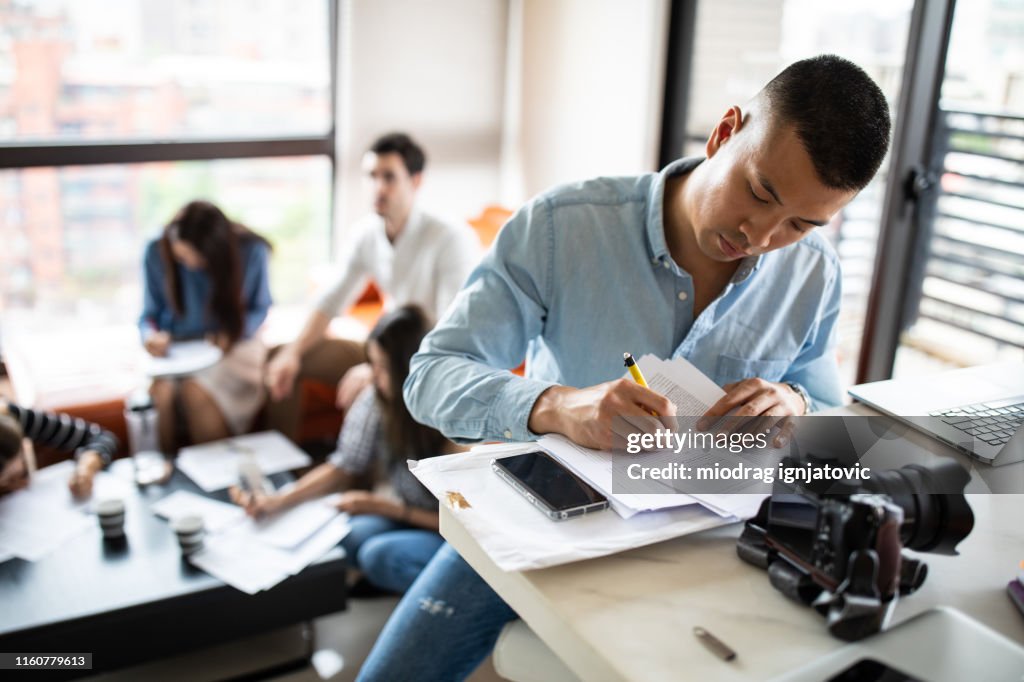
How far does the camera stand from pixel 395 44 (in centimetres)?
385

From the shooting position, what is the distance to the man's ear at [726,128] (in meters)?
1.19

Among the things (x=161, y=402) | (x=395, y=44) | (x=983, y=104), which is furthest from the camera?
(x=395, y=44)

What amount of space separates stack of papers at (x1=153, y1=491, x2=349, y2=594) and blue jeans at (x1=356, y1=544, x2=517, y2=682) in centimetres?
76

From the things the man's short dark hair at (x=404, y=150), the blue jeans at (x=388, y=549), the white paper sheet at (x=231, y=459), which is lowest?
the blue jeans at (x=388, y=549)

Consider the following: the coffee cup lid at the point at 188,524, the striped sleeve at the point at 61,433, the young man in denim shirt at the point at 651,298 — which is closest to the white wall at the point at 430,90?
the striped sleeve at the point at 61,433

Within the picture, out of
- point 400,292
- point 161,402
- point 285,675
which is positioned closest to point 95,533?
point 285,675

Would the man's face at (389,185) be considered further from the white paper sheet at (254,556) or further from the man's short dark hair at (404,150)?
the white paper sheet at (254,556)

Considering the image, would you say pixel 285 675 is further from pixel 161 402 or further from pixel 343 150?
pixel 343 150

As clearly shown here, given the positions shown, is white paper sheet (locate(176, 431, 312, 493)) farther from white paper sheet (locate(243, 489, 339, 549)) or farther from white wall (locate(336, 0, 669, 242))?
white wall (locate(336, 0, 669, 242))

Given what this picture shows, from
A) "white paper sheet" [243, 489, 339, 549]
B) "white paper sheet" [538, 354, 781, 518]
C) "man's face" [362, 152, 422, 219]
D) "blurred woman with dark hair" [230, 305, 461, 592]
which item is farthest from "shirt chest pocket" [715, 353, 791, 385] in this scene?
"man's face" [362, 152, 422, 219]

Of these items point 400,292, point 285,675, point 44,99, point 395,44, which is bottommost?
point 285,675

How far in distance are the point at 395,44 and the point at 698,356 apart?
2.93 metres

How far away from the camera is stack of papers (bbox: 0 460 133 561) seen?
1.98 meters

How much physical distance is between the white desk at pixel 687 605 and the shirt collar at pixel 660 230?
0.51m
